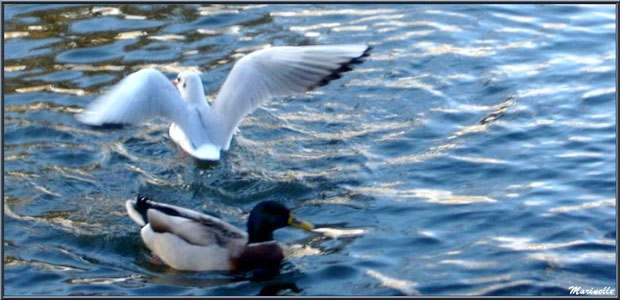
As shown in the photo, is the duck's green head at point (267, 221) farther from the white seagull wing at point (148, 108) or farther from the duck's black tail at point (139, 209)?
the white seagull wing at point (148, 108)

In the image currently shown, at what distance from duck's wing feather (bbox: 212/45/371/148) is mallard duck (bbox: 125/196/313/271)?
5.90 feet

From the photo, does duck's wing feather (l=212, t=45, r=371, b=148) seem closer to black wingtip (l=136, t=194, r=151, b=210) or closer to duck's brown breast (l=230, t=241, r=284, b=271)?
black wingtip (l=136, t=194, r=151, b=210)

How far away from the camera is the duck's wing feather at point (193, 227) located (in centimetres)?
863

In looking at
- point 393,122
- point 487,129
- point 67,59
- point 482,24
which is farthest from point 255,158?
point 482,24

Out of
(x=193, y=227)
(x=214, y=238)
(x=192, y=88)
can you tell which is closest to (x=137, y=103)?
(x=192, y=88)

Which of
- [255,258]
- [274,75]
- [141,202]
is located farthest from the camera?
[274,75]

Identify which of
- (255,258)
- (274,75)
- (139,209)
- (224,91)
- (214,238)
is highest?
(274,75)

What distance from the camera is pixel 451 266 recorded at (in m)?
8.48

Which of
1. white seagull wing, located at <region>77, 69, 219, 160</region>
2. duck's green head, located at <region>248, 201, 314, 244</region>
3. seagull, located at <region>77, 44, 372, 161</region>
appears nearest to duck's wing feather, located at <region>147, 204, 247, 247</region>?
duck's green head, located at <region>248, 201, 314, 244</region>

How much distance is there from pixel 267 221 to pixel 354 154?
190 centimetres

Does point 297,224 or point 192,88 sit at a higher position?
point 192,88

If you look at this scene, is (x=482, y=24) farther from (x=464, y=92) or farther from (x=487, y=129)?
(x=487, y=129)

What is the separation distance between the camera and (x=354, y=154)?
10.4m

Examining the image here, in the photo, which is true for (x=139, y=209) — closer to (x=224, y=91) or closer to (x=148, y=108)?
(x=148, y=108)
